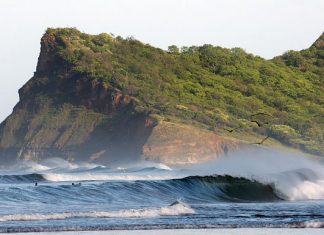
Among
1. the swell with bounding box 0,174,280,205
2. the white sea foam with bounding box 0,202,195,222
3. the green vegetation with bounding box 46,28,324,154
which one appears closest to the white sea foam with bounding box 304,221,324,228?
the white sea foam with bounding box 0,202,195,222

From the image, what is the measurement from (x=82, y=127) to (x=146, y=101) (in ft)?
39.6

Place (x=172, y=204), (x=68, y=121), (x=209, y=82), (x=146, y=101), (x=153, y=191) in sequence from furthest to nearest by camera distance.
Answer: (x=209, y=82) → (x=68, y=121) → (x=146, y=101) → (x=153, y=191) → (x=172, y=204)

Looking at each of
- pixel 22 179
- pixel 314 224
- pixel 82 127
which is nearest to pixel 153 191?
pixel 314 224

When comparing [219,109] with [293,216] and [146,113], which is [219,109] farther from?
[293,216]

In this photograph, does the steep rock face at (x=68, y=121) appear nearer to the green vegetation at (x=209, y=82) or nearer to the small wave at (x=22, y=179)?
the green vegetation at (x=209, y=82)

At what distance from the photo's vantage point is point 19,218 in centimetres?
3244

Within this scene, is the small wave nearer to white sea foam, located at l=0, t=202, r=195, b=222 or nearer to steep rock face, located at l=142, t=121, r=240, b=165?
white sea foam, located at l=0, t=202, r=195, b=222

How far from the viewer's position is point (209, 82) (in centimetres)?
15650

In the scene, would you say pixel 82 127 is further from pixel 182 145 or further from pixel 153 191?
pixel 153 191

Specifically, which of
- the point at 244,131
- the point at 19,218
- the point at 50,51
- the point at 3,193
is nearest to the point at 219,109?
the point at 244,131

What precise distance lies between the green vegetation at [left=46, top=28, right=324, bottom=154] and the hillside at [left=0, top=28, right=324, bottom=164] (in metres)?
0.17

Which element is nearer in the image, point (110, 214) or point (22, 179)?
point (110, 214)

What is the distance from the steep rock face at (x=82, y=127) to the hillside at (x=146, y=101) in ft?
0.61

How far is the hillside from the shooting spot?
5212 inches
